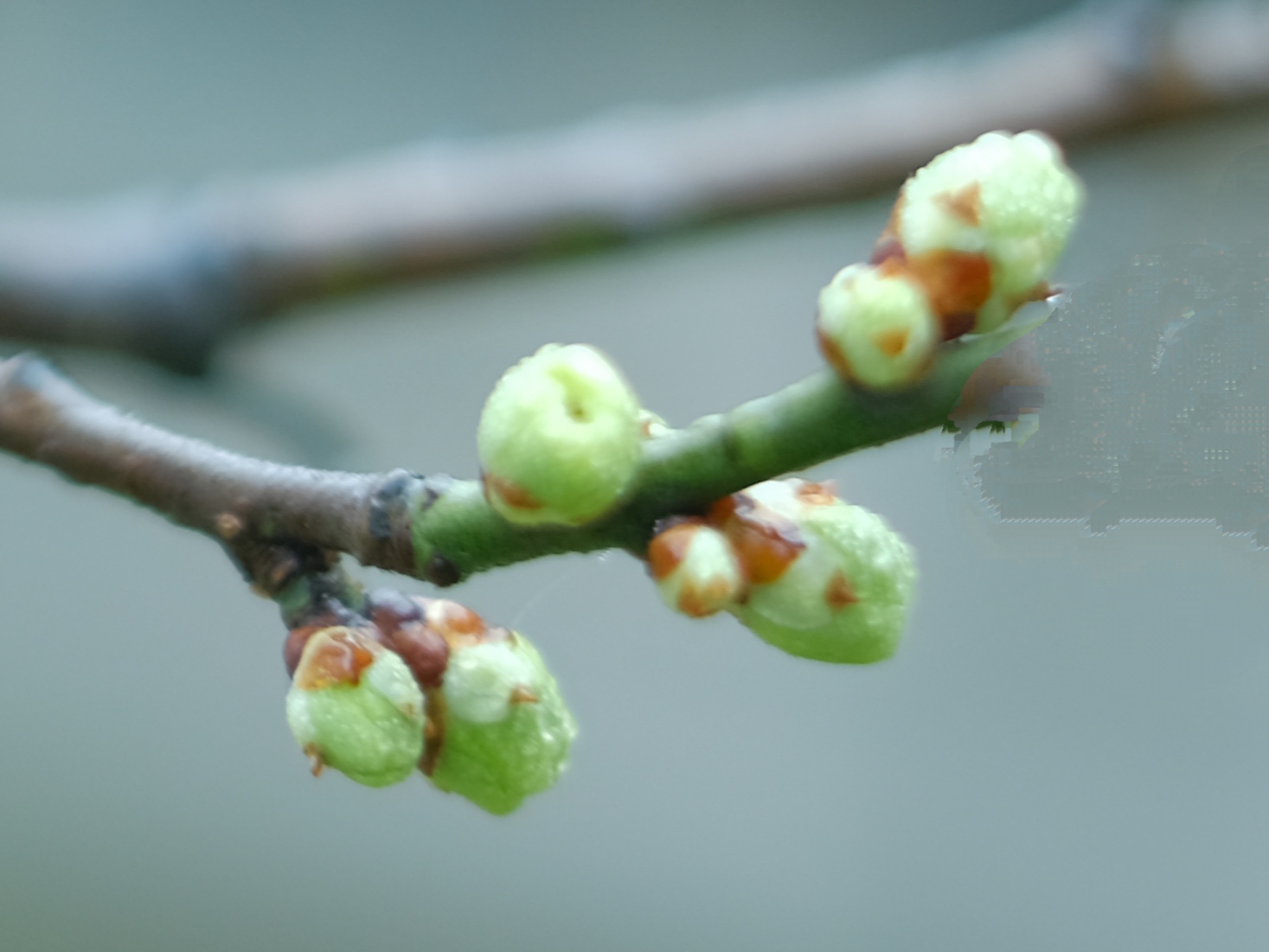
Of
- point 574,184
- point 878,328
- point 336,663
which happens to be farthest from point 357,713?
point 574,184

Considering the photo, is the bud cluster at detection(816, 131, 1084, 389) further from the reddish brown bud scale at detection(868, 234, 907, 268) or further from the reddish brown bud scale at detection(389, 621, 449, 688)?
the reddish brown bud scale at detection(389, 621, 449, 688)

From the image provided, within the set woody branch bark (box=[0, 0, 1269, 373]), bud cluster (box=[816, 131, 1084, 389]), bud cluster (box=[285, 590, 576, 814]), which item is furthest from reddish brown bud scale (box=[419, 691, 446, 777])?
woody branch bark (box=[0, 0, 1269, 373])

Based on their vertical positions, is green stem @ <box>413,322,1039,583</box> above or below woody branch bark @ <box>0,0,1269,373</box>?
below

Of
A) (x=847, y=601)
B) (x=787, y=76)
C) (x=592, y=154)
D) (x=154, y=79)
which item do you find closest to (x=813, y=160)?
(x=592, y=154)

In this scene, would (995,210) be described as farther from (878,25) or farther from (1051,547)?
(878,25)

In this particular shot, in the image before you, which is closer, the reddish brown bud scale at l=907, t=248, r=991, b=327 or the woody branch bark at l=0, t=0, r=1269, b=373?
the reddish brown bud scale at l=907, t=248, r=991, b=327

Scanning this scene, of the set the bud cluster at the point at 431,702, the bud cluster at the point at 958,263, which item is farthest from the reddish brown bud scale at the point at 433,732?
the bud cluster at the point at 958,263
